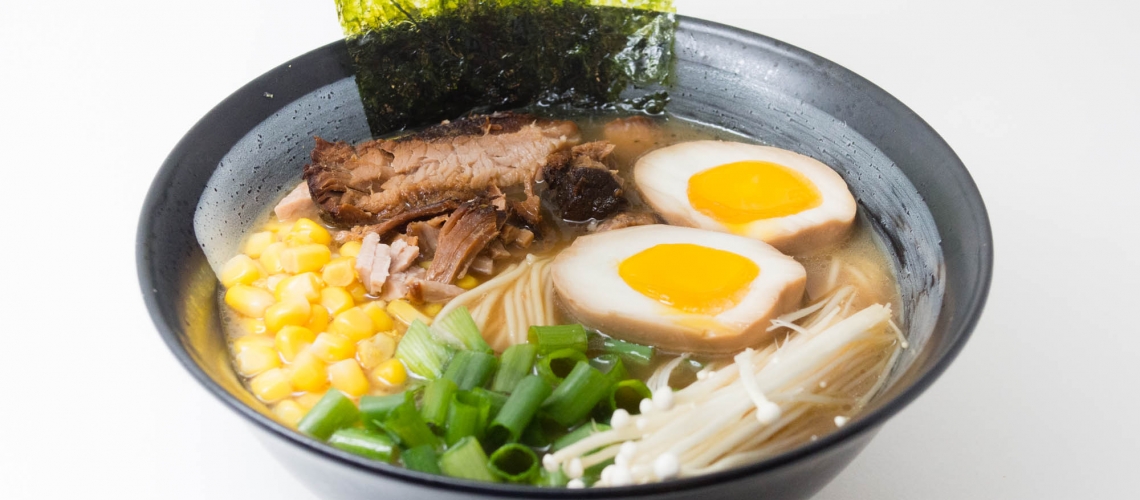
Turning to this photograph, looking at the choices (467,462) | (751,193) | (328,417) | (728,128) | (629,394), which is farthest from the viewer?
(728,128)

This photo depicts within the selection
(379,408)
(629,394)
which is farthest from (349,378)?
(629,394)

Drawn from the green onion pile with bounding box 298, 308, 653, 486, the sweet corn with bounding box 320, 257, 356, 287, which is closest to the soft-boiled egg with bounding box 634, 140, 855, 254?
the green onion pile with bounding box 298, 308, 653, 486

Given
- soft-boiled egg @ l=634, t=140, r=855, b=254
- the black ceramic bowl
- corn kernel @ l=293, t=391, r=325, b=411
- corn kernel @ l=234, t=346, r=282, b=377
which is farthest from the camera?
soft-boiled egg @ l=634, t=140, r=855, b=254

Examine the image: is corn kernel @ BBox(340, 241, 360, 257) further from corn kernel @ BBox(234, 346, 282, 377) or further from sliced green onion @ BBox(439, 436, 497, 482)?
sliced green onion @ BBox(439, 436, 497, 482)

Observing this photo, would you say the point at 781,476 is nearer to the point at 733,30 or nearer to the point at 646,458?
the point at 646,458

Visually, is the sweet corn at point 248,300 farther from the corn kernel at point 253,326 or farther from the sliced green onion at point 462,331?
the sliced green onion at point 462,331

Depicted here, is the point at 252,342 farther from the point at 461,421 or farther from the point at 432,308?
the point at 461,421

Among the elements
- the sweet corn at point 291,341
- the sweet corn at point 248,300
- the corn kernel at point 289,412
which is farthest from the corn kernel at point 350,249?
the corn kernel at point 289,412
